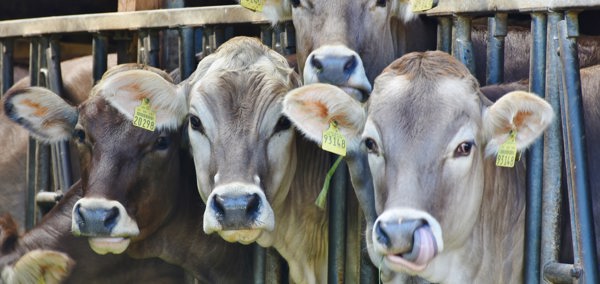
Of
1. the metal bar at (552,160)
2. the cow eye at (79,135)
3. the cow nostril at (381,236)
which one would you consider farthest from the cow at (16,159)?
the cow nostril at (381,236)

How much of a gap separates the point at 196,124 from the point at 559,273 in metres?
1.91

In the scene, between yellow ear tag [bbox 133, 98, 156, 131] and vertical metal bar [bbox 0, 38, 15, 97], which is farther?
vertical metal bar [bbox 0, 38, 15, 97]

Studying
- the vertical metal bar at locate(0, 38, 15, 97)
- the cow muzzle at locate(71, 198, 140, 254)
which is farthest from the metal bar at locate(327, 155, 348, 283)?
the vertical metal bar at locate(0, 38, 15, 97)

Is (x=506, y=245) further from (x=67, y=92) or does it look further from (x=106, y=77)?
(x=67, y=92)

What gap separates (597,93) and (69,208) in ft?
9.96

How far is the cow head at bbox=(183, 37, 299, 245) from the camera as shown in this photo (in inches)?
209

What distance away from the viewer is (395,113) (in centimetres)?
499

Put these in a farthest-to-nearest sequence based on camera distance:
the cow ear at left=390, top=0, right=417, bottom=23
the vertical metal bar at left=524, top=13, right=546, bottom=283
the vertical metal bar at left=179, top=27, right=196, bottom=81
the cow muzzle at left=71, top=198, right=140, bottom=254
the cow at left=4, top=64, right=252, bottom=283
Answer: the vertical metal bar at left=179, top=27, right=196, bottom=81 → the cow ear at left=390, top=0, right=417, bottom=23 → the cow at left=4, top=64, right=252, bottom=283 → the cow muzzle at left=71, top=198, right=140, bottom=254 → the vertical metal bar at left=524, top=13, right=546, bottom=283

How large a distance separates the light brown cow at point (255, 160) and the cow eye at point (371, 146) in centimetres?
57

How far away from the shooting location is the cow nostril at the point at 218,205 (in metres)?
5.26

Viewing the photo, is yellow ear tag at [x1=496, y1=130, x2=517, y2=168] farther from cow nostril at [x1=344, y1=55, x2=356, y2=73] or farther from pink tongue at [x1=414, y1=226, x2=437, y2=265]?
cow nostril at [x1=344, y1=55, x2=356, y2=73]

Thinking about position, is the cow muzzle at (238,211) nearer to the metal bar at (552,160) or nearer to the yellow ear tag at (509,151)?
the yellow ear tag at (509,151)

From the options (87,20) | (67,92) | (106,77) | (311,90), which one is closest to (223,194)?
(311,90)

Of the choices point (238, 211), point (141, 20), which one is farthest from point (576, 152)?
point (141, 20)
